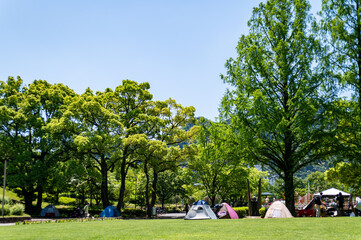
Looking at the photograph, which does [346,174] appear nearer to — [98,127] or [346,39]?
[346,39]

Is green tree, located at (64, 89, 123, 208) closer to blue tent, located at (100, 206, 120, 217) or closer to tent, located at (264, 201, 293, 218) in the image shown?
blue tent, located at (100, 206, 120, 217)

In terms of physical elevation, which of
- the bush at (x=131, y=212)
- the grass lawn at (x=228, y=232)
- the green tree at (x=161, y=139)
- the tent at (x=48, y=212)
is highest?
the green tree at (x=161, y=139)

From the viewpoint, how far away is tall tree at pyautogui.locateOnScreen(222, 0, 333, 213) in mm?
17625

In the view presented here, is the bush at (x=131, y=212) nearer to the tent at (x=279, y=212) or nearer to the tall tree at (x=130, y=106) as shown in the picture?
the tall tree at (x=130, y=106)

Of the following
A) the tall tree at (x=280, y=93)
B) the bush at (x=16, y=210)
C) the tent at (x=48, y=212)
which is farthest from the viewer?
the tent at (x=48, y=212)

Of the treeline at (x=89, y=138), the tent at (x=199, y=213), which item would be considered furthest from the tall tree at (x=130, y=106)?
the tent at (x=199, y=213)

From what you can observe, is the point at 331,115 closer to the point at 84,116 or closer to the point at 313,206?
the point at 313,206

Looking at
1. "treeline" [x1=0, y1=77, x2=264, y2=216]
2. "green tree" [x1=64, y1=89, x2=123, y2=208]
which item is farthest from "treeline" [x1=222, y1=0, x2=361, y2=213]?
"green tree" [x1=64, y1=89, x2=123, y2=208]

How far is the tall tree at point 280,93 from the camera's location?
17.6m

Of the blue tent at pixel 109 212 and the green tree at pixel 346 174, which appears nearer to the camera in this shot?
A: the green tree at pixel 346 174

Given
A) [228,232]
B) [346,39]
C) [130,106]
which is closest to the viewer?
[228,232]

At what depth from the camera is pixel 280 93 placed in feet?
64.9

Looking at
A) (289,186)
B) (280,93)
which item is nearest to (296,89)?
(280,93)

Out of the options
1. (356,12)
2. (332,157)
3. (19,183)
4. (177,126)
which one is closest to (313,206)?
(332,157)
